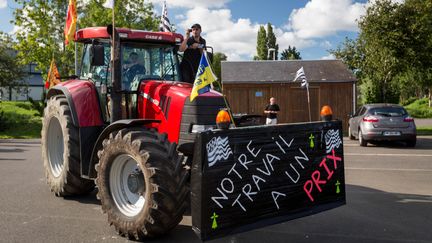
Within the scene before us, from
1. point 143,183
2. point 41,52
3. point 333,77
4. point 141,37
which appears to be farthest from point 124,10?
point 143,183

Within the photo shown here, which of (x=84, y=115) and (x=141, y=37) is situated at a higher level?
(x=141, y=37)

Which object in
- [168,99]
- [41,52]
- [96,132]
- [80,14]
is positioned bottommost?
[96,132]

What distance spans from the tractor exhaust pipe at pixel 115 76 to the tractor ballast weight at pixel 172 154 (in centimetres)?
1

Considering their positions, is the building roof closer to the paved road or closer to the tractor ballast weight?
the paved road

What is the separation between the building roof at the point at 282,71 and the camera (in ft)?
82.2

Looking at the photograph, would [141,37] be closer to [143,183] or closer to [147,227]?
[143,183]

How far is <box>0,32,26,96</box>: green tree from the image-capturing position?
32.6m

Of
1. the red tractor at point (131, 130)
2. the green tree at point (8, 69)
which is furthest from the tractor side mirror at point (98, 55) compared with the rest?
the green tree at point (8, 69)

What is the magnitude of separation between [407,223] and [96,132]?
4.50m

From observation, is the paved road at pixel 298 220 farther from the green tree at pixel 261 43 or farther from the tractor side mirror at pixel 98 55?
the green tree at pixel 261 43

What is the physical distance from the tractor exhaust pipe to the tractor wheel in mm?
886

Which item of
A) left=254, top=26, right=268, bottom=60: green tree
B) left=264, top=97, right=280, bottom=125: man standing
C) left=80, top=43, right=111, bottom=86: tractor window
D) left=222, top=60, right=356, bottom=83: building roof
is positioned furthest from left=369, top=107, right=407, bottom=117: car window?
left=254, top=26, right=268, bottom=60: green tree

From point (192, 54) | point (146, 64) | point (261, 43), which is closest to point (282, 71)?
point (192, 54)

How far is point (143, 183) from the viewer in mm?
5074
